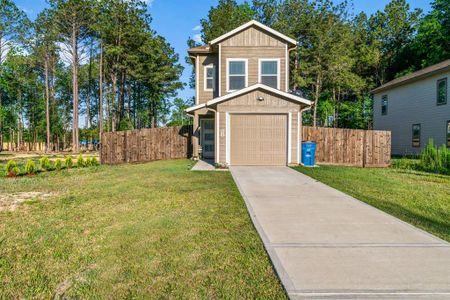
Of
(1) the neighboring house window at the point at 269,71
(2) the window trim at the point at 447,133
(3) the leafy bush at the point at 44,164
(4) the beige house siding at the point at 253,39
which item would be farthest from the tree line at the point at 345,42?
(3) the leafy bush at the point at 44,164

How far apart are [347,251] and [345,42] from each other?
28379 millimetres

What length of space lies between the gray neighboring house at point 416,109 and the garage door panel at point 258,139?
11.8 meters

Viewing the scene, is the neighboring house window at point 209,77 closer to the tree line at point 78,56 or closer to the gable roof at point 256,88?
the gable roof at point 256,88

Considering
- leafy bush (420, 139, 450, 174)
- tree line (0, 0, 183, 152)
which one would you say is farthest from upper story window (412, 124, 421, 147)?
tree line (0, 0, 183, 152)

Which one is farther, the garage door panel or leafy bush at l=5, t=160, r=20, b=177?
the garage door panel

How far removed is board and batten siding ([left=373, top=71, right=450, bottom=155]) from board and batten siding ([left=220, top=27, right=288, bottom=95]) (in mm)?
10693

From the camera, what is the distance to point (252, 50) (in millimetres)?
13641

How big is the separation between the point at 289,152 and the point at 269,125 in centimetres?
140

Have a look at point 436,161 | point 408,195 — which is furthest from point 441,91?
point 408,195

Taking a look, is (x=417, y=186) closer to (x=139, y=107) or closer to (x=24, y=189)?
(x=24, y=189)

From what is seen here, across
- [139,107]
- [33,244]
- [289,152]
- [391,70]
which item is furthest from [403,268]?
[139,107]

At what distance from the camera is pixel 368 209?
527 centimetres

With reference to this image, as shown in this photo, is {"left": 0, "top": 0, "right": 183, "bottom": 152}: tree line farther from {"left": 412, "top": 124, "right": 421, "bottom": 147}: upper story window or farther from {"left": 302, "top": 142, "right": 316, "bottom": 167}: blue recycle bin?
{"left": 412, "top": 124, "right": 421, "bottom": 147}: upper story window

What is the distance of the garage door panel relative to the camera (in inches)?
447
